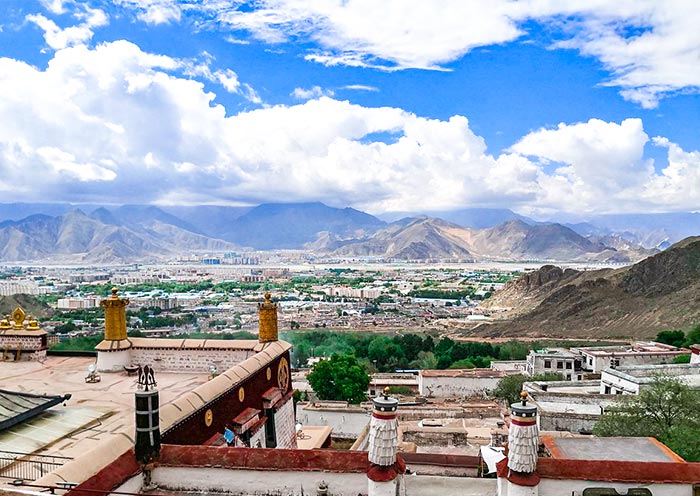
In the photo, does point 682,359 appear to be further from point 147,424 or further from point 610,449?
point 147,424

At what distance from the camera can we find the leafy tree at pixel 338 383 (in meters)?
35.3

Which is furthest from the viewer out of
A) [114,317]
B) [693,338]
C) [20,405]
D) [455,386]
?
[693,338]

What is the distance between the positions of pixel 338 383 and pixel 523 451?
28892mm

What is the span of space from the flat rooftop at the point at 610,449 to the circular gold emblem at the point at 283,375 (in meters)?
7.13

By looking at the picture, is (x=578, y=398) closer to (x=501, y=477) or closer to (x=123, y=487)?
(x=501, y=477)

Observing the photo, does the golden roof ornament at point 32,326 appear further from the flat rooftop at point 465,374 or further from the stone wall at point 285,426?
the flat rooftop at point 465,374

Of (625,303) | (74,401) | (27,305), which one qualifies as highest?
(74,401)

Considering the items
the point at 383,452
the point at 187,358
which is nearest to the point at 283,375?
the point at 187,358

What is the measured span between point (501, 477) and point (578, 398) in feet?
78.7

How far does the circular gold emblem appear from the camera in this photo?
15.0 metres

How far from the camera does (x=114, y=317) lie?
46.4 ft

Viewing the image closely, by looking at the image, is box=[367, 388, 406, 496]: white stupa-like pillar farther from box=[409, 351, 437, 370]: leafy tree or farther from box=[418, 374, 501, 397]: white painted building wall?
box=[409, 351, 437, 370]: leafy tree

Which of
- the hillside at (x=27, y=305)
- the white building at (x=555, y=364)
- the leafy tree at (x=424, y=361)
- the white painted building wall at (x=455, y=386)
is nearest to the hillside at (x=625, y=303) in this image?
the leafy tree at (x=424, y=361)

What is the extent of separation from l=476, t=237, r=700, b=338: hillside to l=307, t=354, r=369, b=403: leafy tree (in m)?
48.0
